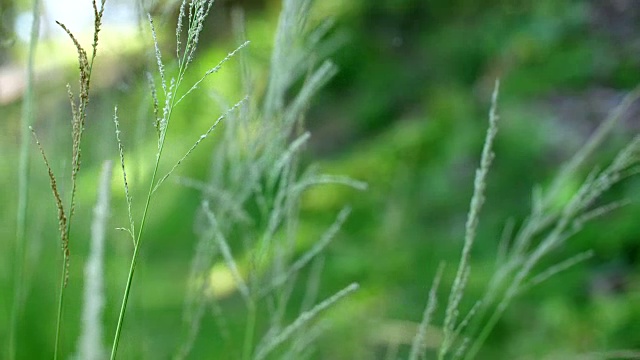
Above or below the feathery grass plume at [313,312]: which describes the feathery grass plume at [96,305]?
above

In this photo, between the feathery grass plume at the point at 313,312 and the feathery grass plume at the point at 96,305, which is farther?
the feathery grass plume at the point at 313,312

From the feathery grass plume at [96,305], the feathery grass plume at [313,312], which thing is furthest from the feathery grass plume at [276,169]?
the feathery grass plume at [96,305]

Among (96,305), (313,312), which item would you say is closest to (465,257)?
(313,312)

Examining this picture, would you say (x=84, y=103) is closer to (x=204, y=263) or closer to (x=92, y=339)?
(x=92, y=339)

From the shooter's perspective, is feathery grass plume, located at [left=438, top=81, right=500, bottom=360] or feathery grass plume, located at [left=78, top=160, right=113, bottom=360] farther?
feathery grass plume, located at [left=438, top=81, right=500, bottom=360]

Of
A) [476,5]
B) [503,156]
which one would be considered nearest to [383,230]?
[503,156]

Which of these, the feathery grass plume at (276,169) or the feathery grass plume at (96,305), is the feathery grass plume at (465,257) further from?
the feathery grass plume at (96,305)

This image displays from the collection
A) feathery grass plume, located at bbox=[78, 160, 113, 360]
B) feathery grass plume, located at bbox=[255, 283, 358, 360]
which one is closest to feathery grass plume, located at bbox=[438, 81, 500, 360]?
feathery grass plume, located at bbox=[255, 283, 358, 360]

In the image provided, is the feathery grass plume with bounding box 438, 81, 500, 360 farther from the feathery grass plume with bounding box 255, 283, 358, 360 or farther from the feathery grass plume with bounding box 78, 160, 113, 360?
the feathery grass plume with bounding box 78, 160, 113, 360

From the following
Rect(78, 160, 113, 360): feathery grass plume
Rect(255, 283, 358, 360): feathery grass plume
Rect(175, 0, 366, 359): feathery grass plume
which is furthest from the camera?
Rect(175, 0, 366, 359): feathery grass plume

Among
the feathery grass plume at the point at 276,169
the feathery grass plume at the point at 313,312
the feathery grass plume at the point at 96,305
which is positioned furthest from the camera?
the feathery grass plume at the point at 276,169

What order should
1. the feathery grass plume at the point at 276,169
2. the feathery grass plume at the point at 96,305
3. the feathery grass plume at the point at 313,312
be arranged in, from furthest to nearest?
the feathery grass plume at the point at 276,169, the feathery grass plume at the point at 313,312, the feathery grass plume at the point at 96,305

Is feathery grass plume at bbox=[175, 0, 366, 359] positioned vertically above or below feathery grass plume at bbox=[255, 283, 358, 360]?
above
